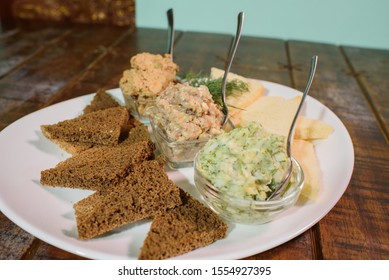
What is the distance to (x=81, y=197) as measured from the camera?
72.1 inches

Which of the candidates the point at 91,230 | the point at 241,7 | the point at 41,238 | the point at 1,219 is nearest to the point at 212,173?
the point at 91,230

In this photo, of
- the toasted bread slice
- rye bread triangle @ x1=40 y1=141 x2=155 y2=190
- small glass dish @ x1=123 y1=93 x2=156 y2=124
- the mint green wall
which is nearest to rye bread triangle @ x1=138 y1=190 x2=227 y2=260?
rye bread triangle @ x1=40 y1=141 x2=155 y2=190

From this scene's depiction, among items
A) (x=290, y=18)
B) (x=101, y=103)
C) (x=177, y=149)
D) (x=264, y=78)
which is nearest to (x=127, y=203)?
(x=177, y=149)

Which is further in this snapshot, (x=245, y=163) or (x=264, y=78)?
(x=264, y=78)

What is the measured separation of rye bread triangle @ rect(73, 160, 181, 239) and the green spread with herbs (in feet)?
0.61

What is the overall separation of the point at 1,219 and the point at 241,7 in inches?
145

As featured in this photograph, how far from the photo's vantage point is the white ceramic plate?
1.50 m

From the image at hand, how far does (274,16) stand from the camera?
15.2 ft

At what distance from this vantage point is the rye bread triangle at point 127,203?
154 cm

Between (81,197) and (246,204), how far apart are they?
0.76m

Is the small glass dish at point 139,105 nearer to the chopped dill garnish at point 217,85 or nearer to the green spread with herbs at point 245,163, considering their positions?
the chopped dill garnish at point 217,85

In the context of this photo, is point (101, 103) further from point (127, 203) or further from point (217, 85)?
point (127, 203)

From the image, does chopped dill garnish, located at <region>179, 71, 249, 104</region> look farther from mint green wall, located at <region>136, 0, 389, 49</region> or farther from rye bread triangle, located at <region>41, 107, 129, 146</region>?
mint green wall, located at <region>136, 0, 389, 49</region>

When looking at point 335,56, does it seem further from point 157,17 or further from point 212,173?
point 212,173
